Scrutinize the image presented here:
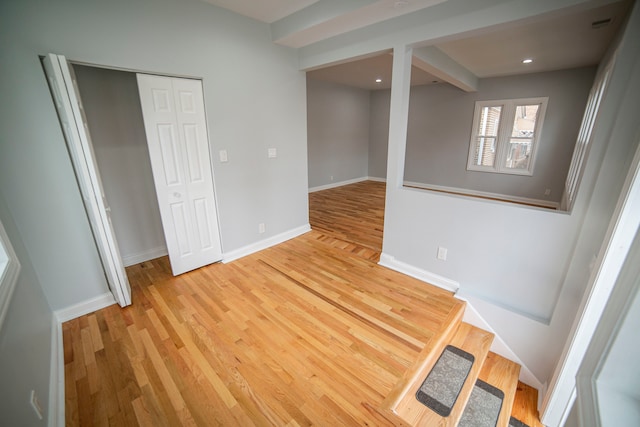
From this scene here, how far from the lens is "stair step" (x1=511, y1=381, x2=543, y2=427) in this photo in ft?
5.64

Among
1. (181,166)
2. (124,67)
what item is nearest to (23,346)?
(181,166)

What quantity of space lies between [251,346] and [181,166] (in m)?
1.87

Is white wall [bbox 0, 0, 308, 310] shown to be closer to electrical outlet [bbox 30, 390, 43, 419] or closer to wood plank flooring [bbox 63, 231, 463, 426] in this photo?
wood plank flooring [bbox 63, 231, 463, 426]

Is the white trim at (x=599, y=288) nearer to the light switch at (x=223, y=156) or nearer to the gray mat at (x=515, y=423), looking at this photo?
the gray mat at (x=515, y=423)

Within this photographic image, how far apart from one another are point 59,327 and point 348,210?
13.7ft

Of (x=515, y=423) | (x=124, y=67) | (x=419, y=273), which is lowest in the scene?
(x=515, y=423)

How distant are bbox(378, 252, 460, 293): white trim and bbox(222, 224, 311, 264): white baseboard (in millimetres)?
1396

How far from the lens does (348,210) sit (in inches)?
201

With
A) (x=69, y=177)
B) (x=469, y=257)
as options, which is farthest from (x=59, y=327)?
(x=469, y=257)

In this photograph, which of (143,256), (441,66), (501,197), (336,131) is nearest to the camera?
(143,256)

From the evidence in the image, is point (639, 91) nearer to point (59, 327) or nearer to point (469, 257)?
point (469, 257)

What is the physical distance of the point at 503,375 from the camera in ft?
6.59

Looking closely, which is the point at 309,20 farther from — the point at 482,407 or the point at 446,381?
the point at 482,407

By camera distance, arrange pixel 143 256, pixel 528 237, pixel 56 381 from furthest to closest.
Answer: pixel 143 256 → pixel 528 237 → pixel 56 381
